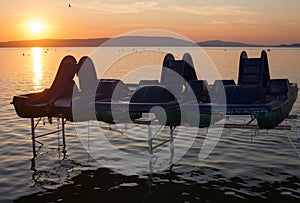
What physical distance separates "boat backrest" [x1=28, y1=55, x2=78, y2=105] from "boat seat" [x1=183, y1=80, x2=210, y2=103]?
5.49 metres

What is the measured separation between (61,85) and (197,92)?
249 inches

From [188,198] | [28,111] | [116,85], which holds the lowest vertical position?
[188,198]

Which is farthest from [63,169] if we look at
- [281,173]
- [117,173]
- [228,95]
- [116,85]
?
[281,173]

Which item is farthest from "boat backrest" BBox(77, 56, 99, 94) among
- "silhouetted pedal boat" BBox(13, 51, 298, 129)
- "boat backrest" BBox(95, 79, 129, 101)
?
"boat backrest" BBox(95, 79, 129, 101)

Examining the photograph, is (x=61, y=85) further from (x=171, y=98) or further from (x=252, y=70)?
(x=252, y=70)

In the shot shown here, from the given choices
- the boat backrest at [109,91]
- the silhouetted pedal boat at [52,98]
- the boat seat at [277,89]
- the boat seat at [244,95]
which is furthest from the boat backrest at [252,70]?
the silhouetted pedal boat at [52,98]

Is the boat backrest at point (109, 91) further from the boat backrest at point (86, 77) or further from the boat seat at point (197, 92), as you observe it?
the boat seat at point (197, 92)

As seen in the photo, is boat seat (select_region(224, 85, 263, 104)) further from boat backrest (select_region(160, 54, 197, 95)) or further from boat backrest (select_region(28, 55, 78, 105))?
boat backrest (select_region(28, 55, 78, 105))

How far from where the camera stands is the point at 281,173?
54.7 ft

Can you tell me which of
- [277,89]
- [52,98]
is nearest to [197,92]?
[277,89]

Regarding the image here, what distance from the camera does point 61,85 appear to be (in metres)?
18.6

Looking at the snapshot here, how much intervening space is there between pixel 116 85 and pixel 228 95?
18.6 ft

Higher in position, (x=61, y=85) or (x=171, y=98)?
(x=61, y=85)

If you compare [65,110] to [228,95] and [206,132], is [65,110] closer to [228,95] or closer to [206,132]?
[228,95]
